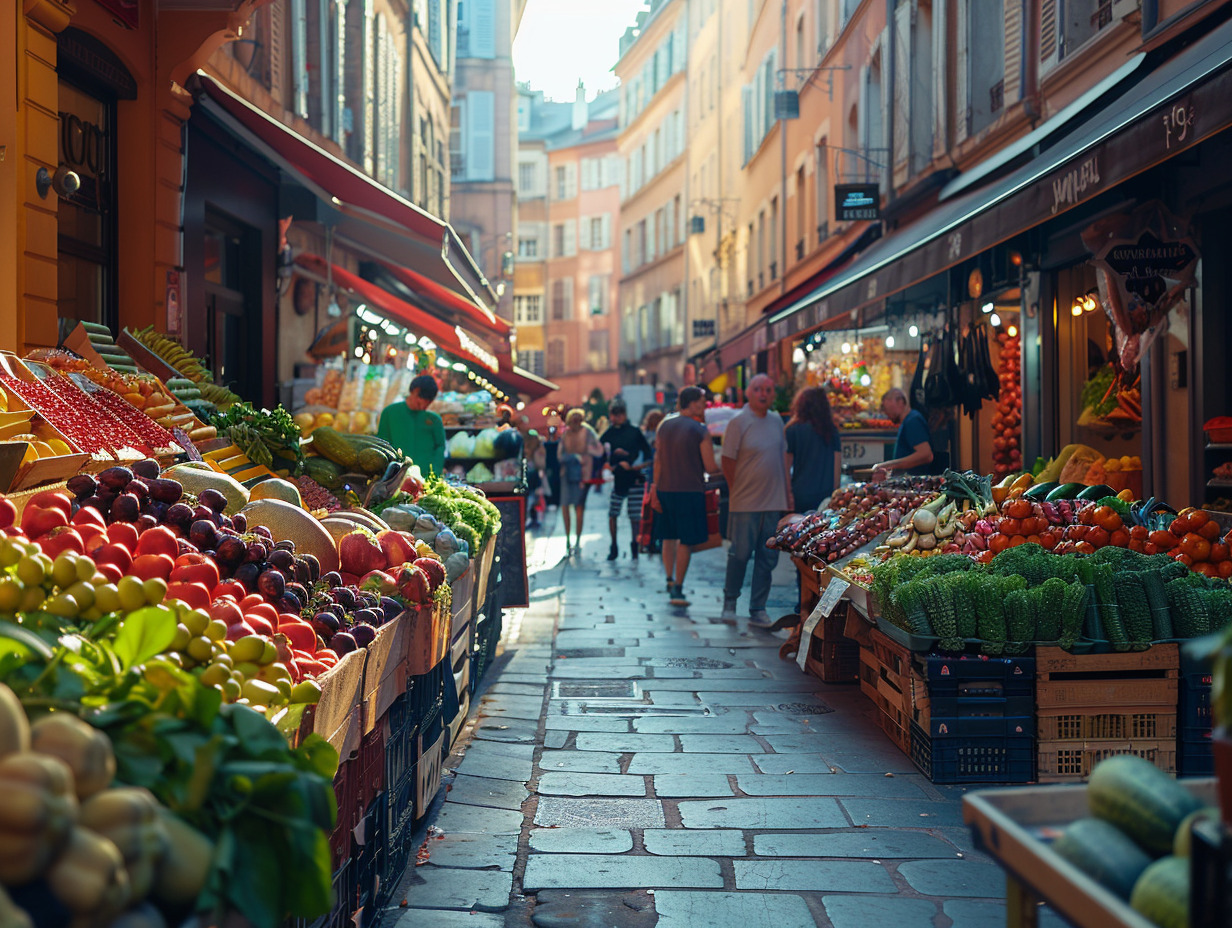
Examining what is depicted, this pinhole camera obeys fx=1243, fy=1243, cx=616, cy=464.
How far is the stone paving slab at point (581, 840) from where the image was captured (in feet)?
15.4

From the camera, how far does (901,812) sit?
16.7ft

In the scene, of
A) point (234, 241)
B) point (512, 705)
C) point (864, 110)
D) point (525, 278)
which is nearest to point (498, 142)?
point (525, 278)

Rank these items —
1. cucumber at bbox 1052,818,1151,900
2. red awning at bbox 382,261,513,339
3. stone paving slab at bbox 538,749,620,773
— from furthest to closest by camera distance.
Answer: red awning at bbox 382,261,513,339 → stone paving slab at bbox 538,749,620,773 → cucumber at bbox 1052,818,1151,900

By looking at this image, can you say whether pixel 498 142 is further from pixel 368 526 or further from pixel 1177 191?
pixel 368 526

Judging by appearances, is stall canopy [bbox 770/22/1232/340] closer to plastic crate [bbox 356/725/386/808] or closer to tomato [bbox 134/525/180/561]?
plastic crate [bbox 356/725/386/808]

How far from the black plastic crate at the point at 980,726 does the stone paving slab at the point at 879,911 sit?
1.47 metres

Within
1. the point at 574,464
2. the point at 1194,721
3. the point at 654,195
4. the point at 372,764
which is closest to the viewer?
the point at 372,764

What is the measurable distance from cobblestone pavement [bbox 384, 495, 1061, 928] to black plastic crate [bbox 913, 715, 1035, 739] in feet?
0.84

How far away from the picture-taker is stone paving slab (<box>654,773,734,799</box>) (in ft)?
17.7

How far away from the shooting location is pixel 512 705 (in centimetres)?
731

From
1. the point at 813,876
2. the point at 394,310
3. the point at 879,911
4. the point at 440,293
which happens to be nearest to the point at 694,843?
the point at 813,876

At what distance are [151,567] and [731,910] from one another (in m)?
2.12

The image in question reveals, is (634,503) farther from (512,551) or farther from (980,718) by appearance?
(980,718)

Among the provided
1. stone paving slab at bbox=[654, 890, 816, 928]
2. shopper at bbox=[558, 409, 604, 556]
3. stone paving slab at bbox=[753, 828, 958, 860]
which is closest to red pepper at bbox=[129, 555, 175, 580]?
stone paving slab at bbox=[654, 890, 816, 928]
